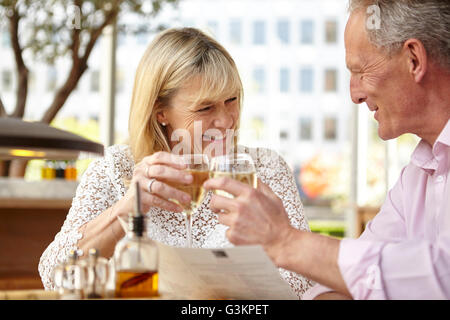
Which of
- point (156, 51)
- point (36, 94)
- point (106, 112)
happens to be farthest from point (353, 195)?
point (156, 51)

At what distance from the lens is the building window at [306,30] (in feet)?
37.8

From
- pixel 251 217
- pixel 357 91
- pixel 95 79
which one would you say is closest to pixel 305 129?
pixel 95 79

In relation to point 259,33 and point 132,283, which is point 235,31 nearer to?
point 259,33

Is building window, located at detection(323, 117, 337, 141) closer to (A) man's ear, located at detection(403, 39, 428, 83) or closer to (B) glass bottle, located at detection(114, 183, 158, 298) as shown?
(A) man's ear, located at detection(403, 39, 428, 83)

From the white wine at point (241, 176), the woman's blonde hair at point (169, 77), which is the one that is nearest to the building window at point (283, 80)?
the woman's blonde hair at point (169, 77)

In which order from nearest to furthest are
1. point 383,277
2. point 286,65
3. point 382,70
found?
point 383,277, point 382,70, point 286,65

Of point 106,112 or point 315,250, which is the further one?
point 106,112

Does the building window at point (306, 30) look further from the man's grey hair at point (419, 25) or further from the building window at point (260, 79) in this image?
the man's grey hair at point (419, 25)

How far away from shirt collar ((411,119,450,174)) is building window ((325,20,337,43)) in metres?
9.77

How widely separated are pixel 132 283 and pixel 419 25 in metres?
0.84

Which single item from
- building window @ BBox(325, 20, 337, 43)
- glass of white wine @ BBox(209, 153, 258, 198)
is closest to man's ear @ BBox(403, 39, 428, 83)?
glass of white wine @ BBox(209, 153, 258, 198)

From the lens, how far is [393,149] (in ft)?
24.3
